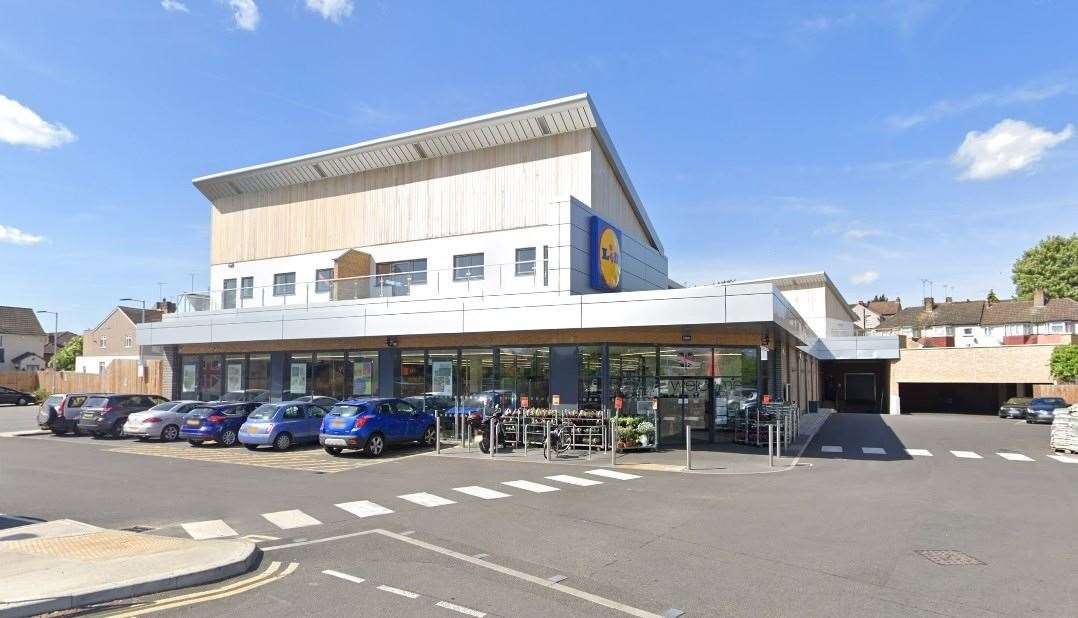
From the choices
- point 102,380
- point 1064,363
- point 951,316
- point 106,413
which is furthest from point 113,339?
point 951,316

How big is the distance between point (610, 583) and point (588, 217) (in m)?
16.8

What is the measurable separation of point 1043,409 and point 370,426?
35.3 metres

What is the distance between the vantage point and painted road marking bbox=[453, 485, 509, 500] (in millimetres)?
13117

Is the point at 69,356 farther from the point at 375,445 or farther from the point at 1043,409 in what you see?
the point at 1043,409

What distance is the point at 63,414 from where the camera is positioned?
26766 millimetres

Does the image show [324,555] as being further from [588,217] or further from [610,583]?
[588,217]

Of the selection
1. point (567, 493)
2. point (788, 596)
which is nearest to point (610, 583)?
point (788, 596)

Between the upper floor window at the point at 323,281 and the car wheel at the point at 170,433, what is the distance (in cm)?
734

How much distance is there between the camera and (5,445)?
914 inches

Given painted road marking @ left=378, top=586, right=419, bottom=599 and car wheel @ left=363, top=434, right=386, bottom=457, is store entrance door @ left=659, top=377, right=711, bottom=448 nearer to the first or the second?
car wheel @ left=363, top=434, right=386, bottom=457

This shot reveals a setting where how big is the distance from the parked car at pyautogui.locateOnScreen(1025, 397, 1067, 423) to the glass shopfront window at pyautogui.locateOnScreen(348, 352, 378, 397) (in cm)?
3369

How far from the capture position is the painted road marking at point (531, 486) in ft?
45.5

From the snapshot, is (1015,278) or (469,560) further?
(1015,278)

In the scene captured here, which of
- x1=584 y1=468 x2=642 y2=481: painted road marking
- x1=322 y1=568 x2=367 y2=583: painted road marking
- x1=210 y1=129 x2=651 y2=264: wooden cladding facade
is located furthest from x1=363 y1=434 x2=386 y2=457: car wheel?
x1=322 y1=568 x2=367 y2=583: painted road marking
